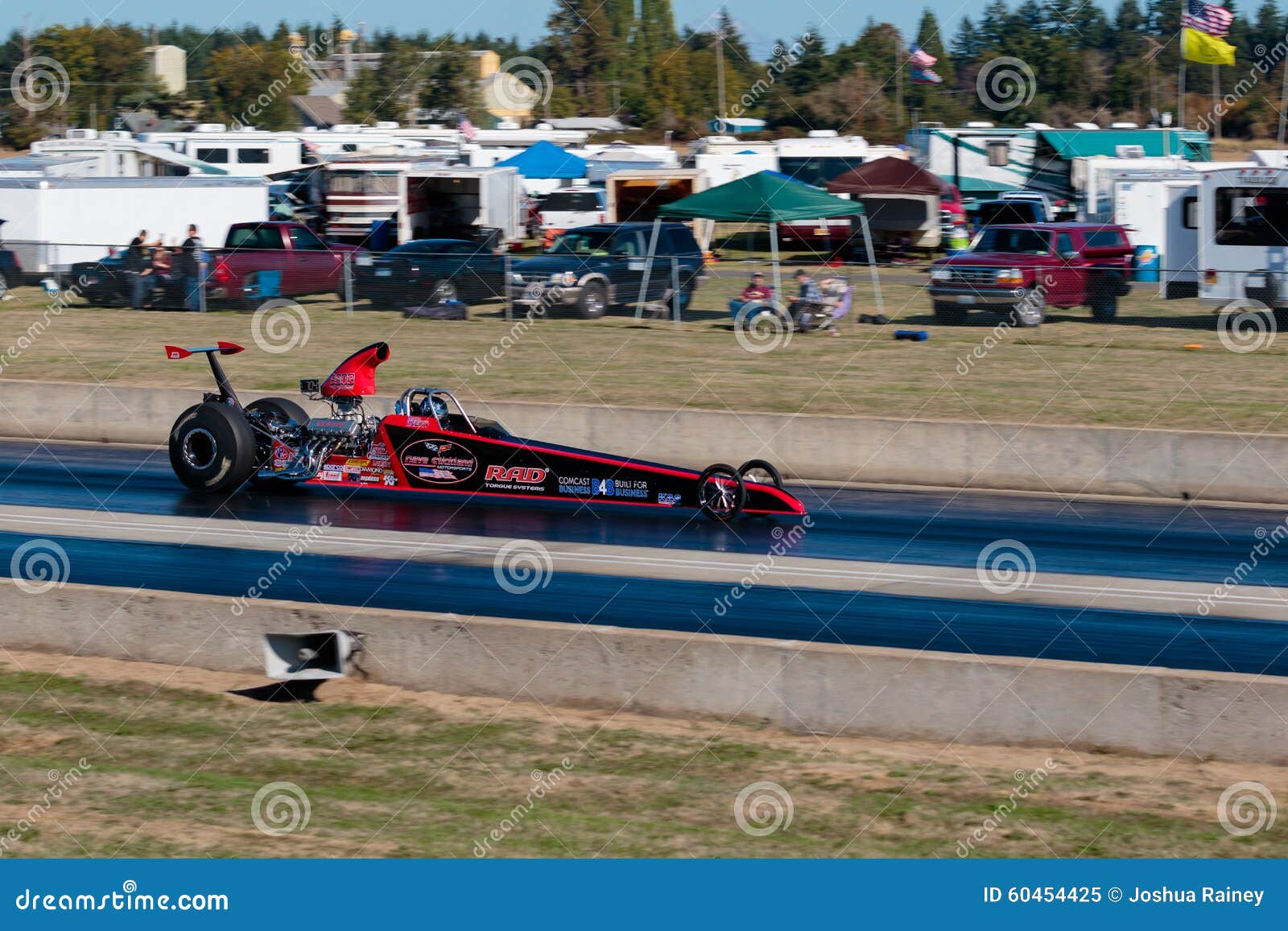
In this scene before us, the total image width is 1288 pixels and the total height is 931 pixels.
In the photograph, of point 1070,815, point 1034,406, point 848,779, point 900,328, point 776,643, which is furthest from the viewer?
point 900,328

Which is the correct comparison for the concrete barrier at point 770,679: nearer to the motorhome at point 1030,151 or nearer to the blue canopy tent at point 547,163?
the blue canopy tent at point 547,163

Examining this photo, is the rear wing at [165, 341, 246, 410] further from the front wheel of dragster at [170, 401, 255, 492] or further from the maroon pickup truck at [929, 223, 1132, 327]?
the maroon pickup truck at [929, 223, 1132, 327]

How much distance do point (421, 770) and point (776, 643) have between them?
212 centimetres

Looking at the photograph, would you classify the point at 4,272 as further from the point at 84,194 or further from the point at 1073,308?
the point at 1073,308

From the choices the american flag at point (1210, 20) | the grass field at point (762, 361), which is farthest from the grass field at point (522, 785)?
the american flag at point (1210, 20)

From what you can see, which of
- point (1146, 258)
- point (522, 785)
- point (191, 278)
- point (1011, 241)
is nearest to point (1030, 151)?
point (1146, 258)

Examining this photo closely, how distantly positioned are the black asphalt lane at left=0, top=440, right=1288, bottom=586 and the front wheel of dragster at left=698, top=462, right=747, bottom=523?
15 cm

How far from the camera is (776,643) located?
8.59 metres

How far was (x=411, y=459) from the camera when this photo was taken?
47.5ft

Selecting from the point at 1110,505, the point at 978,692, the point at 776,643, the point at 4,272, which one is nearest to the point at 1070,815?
the point at 978,692

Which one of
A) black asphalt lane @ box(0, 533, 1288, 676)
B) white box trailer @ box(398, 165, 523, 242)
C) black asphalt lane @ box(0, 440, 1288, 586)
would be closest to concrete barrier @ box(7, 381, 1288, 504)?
black asphalt lane @ box(0, 440, 1288, 586)

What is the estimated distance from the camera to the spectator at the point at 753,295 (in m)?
23.8

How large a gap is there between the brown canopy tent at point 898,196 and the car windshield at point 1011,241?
9894 millimetres

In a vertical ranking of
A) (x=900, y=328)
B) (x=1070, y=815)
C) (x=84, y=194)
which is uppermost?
(x=84, y=194)
